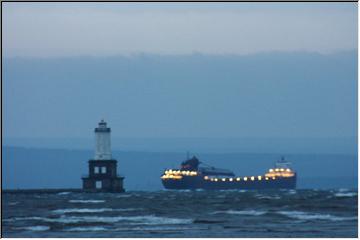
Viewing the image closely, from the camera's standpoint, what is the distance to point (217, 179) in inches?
4471

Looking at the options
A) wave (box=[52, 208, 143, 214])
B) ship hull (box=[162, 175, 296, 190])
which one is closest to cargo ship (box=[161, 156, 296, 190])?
ship hull (box=[162, 175, 296, 190])

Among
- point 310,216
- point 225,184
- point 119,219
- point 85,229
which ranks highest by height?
point 225,184

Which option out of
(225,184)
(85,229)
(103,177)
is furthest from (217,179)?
(85,229)

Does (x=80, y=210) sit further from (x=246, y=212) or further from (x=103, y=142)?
(x=103, y=142)

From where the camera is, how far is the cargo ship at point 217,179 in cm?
10944

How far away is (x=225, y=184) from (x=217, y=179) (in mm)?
763

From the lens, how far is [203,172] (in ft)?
367

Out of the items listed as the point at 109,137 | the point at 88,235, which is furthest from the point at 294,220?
the point at 109,137

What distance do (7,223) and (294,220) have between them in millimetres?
9785

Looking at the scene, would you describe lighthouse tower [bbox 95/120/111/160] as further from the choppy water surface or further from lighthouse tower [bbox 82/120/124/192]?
the choppy water surface

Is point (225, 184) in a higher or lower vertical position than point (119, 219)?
higher

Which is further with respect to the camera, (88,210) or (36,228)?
(88,210)

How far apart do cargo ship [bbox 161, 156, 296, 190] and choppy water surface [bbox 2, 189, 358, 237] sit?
37373 millimetres


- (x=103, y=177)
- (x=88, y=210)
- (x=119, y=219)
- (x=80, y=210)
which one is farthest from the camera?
(x=103, y=177)
